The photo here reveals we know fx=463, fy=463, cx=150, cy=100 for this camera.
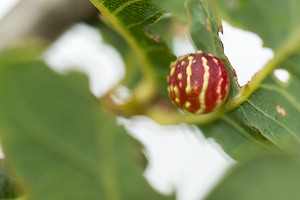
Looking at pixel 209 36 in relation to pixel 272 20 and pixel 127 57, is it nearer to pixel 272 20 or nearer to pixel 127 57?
pixel 272 20

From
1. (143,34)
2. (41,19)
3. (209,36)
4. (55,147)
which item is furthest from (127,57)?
(55,147)

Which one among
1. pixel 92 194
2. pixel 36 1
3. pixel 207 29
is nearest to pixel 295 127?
pixel 207 29

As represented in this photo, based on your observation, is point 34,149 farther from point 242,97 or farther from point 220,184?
point 242,97

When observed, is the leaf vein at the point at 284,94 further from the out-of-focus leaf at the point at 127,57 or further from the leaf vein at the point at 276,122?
the out-of-focus leaf at the point at 127,57

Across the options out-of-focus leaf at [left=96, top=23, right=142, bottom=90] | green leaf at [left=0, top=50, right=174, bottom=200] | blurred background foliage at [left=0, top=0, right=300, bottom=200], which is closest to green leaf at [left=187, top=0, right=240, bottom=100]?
blurred background foliage at [left=0, top=0, right=300, bottom=200]

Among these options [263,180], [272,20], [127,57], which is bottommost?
[127,57]

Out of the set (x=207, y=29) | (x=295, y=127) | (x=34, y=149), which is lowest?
(x=295, y=127)

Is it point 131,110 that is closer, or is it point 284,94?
point 284,94
